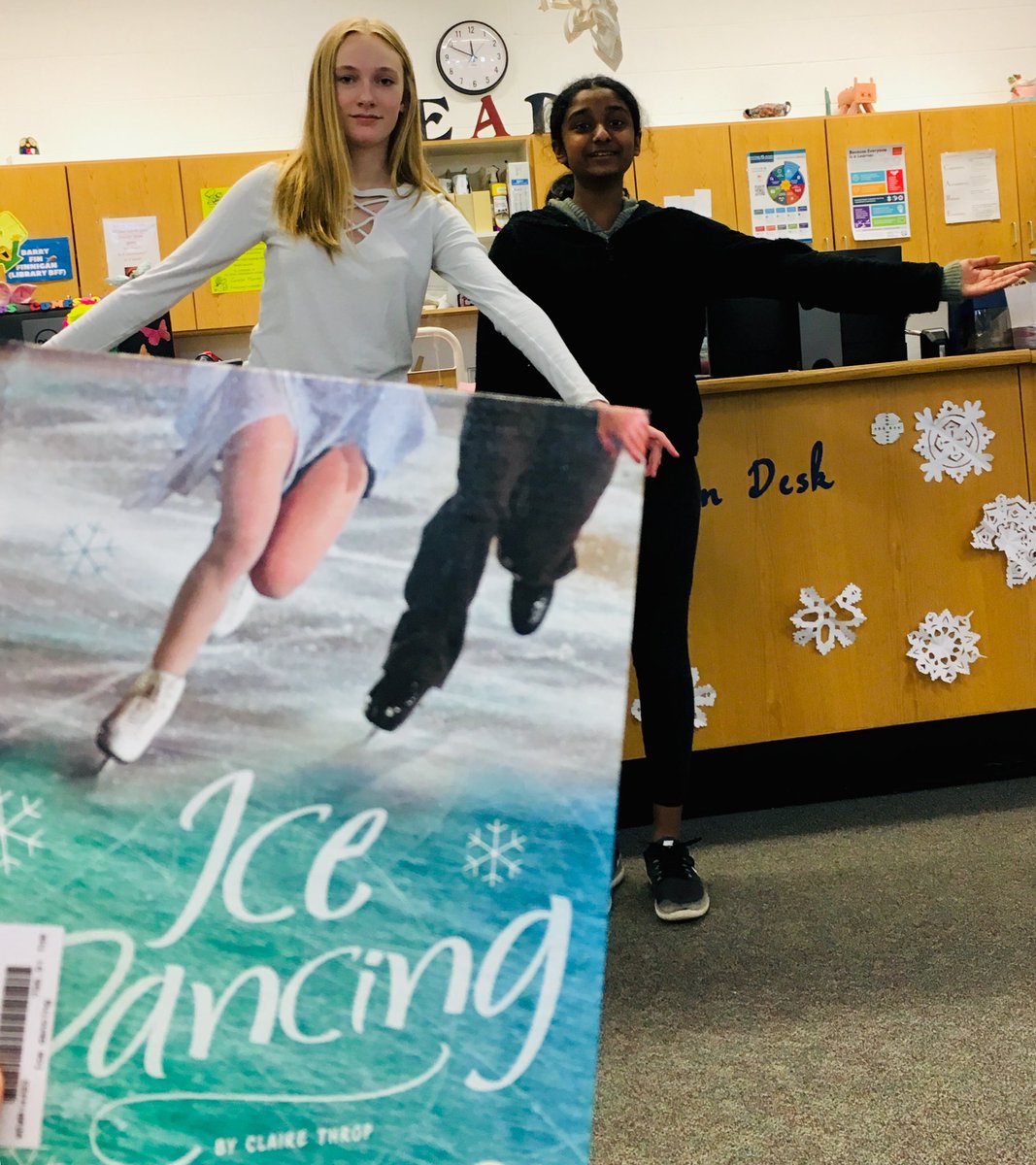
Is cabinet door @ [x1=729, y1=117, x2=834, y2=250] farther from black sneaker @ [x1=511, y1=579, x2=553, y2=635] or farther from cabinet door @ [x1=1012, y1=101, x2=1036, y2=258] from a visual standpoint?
black sneaker @ [x1=511, y1=579, x2=553, y2=635]

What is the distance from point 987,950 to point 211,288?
3663 mm

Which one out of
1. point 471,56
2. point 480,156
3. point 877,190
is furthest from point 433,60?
point 877,190

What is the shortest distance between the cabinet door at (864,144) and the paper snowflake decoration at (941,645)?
8.50ft

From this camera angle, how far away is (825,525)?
7.83 feet

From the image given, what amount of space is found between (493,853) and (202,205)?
4188 mm

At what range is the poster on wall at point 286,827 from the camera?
2.08ft

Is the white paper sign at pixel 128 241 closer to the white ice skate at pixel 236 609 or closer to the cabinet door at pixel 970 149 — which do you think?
the cabinet door at pixel 970 149

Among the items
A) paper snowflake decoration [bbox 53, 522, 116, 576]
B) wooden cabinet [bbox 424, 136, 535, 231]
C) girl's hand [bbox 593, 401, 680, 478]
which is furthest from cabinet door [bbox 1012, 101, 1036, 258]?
paper snowflake decoration [bbox 53, 522, 116, 576]

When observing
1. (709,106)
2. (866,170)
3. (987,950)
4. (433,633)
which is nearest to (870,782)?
(987,950)

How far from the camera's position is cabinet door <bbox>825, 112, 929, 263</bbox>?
4.58 m

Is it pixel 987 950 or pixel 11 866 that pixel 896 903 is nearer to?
pixel 987 950

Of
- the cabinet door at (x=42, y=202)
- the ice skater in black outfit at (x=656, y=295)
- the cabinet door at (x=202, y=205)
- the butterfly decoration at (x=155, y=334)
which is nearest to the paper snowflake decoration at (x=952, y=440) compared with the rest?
the ice skater in black outfit at (x=656, y=295)

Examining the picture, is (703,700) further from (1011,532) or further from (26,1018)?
(26,1018)

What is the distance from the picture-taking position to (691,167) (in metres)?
4.48
